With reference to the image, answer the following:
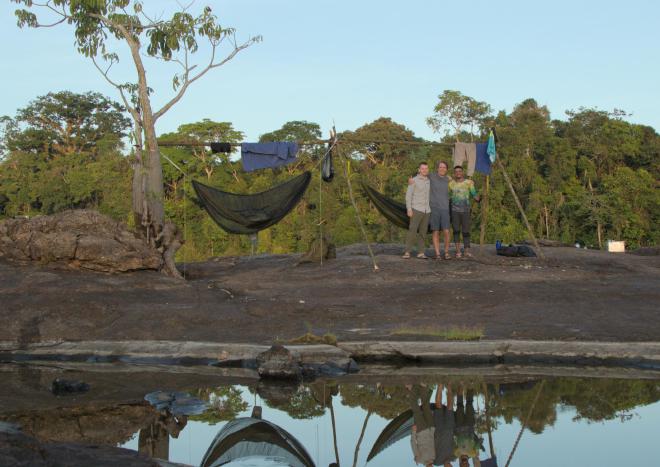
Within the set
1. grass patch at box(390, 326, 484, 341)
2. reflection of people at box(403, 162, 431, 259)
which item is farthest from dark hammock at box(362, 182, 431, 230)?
grass patch at box(390, 326, 484, 341)

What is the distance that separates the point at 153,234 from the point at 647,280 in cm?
785

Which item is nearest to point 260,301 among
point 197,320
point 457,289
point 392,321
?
point 197,320

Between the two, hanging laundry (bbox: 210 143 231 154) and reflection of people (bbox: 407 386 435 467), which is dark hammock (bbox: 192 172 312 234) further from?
reflection of people (bbox: 407 386 435 467)

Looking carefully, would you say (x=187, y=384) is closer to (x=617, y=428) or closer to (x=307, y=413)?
(x=307, y=413)

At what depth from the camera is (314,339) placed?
8.63 metres

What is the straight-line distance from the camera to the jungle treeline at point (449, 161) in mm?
32781

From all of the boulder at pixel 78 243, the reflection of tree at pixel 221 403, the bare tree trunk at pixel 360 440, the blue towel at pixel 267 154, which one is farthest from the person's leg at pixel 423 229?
the bare tree trunk at pixel 360 440

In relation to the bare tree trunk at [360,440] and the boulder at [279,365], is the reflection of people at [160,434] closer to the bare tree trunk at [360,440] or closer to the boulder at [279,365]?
the bare tree trunk at [360,440]

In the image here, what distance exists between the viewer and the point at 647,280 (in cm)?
1240

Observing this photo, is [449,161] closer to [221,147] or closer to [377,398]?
[221,147]

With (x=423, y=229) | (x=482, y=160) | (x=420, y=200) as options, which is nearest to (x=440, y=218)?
(x=423, y=229)

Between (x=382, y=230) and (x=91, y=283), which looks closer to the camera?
(x=91, y=283)

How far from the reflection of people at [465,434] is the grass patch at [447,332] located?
6.35ft

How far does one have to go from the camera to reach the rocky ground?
9594 mm
